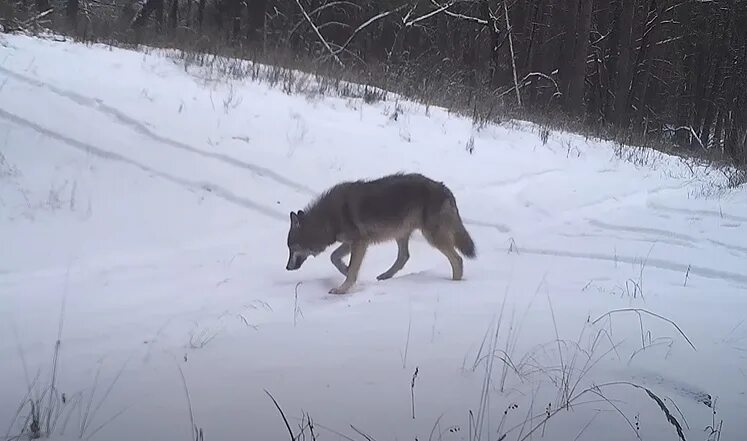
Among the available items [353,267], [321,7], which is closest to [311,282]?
[353,267]

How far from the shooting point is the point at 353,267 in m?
6.00

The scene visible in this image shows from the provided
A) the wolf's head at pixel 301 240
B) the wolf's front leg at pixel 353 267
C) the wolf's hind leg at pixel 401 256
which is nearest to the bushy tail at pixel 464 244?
the wolf's hind leg at pixel 401 256

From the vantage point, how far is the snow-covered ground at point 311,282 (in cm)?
287

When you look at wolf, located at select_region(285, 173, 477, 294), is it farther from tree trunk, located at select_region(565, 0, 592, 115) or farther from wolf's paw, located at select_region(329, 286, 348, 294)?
tree trunk, located at select_region(565, 0, 592, 115)

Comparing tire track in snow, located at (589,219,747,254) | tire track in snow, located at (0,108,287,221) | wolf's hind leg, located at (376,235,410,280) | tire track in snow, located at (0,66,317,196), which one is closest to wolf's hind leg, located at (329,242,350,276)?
wolf's hind leg, located at (376,235,410,280)

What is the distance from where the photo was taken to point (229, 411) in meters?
2.78

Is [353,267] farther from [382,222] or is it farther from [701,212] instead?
[701,212]

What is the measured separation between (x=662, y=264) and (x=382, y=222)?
109 inches

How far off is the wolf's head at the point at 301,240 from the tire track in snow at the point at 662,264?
2.32 meters

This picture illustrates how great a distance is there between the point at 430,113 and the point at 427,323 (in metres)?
8.79

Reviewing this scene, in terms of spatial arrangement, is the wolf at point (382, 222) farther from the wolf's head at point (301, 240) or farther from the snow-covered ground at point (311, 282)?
the snow-covered ground at point (311, 282)

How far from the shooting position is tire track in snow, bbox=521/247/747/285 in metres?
5.65

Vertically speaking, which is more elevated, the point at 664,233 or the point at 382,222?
the point at 664,233

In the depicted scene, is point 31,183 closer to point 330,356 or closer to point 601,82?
point 330,356
